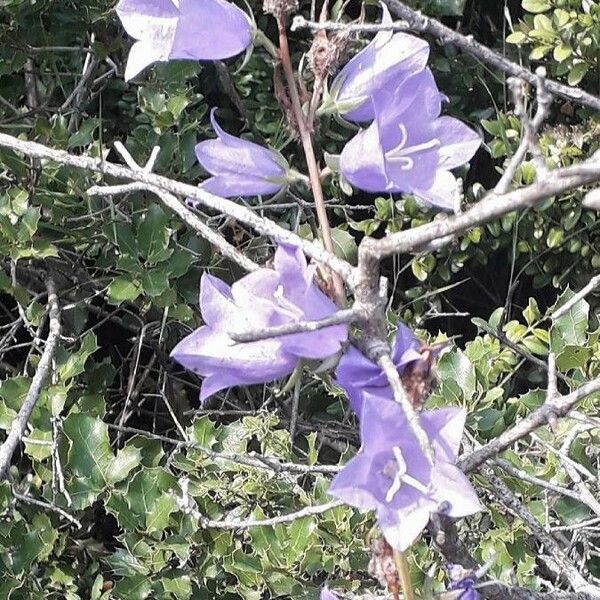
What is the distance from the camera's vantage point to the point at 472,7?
1.80 m

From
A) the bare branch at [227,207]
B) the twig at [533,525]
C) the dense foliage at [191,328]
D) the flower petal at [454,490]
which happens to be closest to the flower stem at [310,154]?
the bare branch at [227,207]

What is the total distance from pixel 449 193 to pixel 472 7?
124 cm

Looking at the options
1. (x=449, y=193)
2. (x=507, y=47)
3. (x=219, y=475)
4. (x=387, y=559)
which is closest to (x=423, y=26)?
(x=449, y=193)

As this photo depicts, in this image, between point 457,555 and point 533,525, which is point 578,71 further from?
point 457,555

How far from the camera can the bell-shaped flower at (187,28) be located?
673 millimetres

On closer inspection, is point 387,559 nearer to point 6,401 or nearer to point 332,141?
point 6,401

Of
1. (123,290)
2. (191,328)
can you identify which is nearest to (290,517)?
(123,290)

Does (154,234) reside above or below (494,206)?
below

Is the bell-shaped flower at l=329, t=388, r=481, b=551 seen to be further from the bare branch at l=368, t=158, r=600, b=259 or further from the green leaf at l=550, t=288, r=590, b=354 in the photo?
the green leaf at l=550, t=288, r=590, b=354

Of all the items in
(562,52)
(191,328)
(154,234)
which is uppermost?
(562,52)

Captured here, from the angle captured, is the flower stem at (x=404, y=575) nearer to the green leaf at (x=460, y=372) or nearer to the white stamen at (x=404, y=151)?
the white stamen at (x=404, y=151)

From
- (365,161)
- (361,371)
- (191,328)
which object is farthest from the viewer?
(191,328)

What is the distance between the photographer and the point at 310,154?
610 millimetres

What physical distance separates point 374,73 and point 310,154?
12 centimetres
